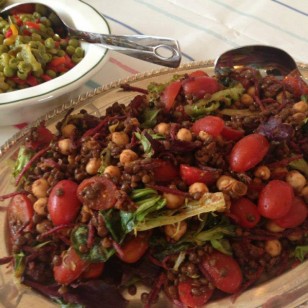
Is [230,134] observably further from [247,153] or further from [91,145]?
[91,145]

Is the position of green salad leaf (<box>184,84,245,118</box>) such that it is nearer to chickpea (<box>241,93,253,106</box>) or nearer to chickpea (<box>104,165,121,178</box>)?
chickpea (<box>241,93,253,106</box>)

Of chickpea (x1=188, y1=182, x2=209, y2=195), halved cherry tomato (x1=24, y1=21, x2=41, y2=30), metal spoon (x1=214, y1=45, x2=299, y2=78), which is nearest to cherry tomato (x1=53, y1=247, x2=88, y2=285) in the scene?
chickpea (x1=188, y1=182, x2=209, y2=195)

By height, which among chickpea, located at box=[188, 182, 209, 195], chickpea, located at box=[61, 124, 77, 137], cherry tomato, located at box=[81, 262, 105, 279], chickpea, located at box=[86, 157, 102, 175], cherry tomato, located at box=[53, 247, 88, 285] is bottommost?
cherry tomato, located at box=[81, 262, 105, 279]

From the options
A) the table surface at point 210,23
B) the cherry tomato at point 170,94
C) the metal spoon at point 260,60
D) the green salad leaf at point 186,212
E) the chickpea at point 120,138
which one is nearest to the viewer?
the green salad leaf at point 186,212

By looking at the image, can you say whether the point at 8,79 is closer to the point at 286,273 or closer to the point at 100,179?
the point at 100,179

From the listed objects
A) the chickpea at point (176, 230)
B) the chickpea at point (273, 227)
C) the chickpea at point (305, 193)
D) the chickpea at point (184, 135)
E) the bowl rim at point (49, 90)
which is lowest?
the chickpea at point (273, 227)

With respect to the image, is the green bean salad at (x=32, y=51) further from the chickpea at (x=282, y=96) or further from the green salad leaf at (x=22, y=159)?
the chickpea at (x=282, y=96)

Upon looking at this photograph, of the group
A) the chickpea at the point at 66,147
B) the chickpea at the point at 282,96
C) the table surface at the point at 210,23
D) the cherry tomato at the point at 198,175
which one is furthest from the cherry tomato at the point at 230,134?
the table surface at the point at 210,23
